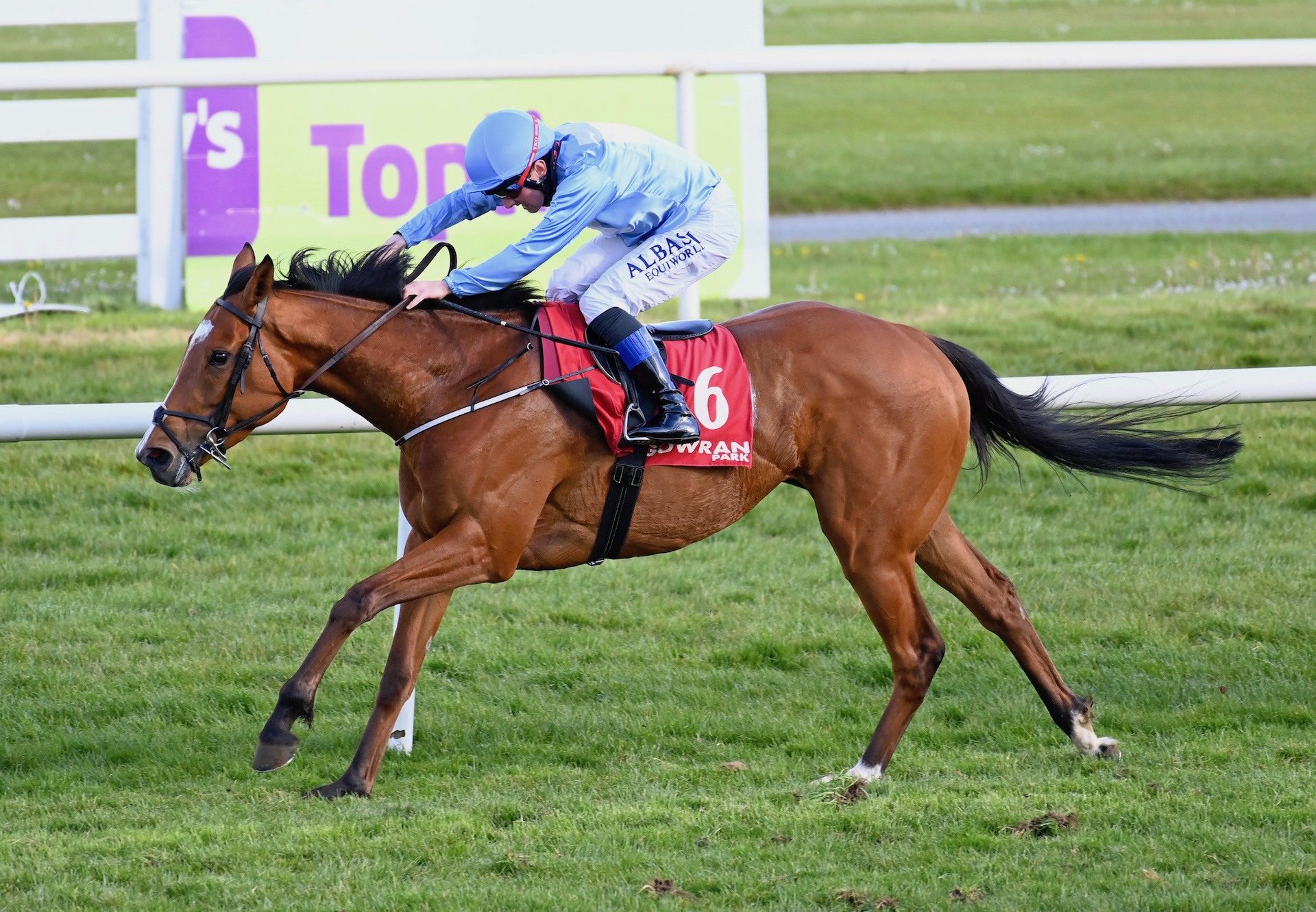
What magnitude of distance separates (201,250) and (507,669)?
5166 millimetres

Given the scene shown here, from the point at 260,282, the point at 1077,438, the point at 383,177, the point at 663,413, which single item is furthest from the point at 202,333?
the point at 383,177

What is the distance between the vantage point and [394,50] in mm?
10531

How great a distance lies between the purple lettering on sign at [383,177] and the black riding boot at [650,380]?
5.53 meters

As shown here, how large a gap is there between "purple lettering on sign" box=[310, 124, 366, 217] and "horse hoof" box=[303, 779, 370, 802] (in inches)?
227

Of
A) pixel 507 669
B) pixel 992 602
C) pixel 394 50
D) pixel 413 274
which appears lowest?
pixel 507 669

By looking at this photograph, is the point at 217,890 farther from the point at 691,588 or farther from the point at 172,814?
the point at 691,588

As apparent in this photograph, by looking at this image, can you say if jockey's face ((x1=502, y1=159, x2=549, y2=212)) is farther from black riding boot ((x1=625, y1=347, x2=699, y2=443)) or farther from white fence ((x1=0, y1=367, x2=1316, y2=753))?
white fence ((x1=0, y1=367, x2=1316, y2=753))

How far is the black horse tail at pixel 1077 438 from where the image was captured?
556cm

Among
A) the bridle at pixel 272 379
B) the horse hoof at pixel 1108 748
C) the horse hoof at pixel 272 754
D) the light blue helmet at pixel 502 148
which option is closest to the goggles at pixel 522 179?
the light blue helmet at pixel 502 148

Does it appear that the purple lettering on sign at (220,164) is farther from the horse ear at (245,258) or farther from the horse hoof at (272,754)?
the horse hoof at (272,754)

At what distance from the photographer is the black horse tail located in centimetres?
556

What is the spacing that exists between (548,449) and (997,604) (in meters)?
1.60

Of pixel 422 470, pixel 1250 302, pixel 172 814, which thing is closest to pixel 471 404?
pixel 422 470

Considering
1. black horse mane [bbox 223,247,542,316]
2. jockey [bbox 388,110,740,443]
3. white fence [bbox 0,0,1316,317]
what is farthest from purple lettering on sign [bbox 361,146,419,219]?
black horse mane [bbox 223,247,542,316]
